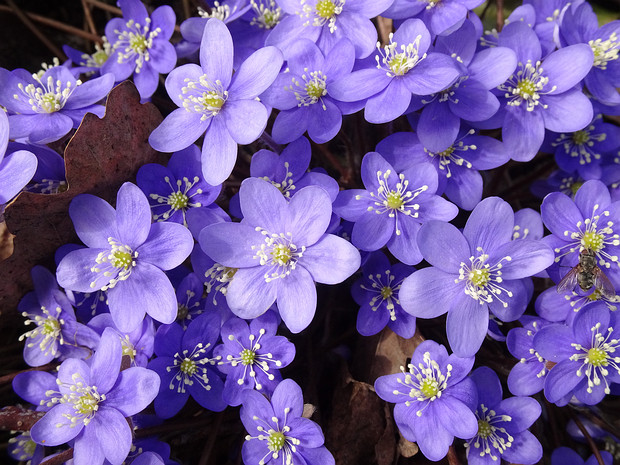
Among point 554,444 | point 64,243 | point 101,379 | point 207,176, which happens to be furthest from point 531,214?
point 64,243

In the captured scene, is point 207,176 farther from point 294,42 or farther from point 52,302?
point 52,302

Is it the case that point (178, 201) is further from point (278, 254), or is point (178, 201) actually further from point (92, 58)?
point (92, 58)

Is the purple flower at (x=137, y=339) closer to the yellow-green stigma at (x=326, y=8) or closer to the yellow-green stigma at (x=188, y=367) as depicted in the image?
the yellow-green stigma at (x=188, y=367)

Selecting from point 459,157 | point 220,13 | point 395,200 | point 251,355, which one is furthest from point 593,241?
point 220,13

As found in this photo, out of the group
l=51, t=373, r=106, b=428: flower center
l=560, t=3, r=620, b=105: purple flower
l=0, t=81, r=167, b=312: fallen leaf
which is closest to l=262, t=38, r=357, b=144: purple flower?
l=0, t=81, r=167, b=312: fallen leaf

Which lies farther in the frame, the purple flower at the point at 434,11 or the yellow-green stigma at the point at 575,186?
the yellow-green stigma at the point at 575,186

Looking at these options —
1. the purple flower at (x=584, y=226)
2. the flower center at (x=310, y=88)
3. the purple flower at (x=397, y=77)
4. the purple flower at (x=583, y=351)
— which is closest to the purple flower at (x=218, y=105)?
the flower center at (x=310, y=88)

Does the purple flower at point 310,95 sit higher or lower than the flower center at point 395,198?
higher
